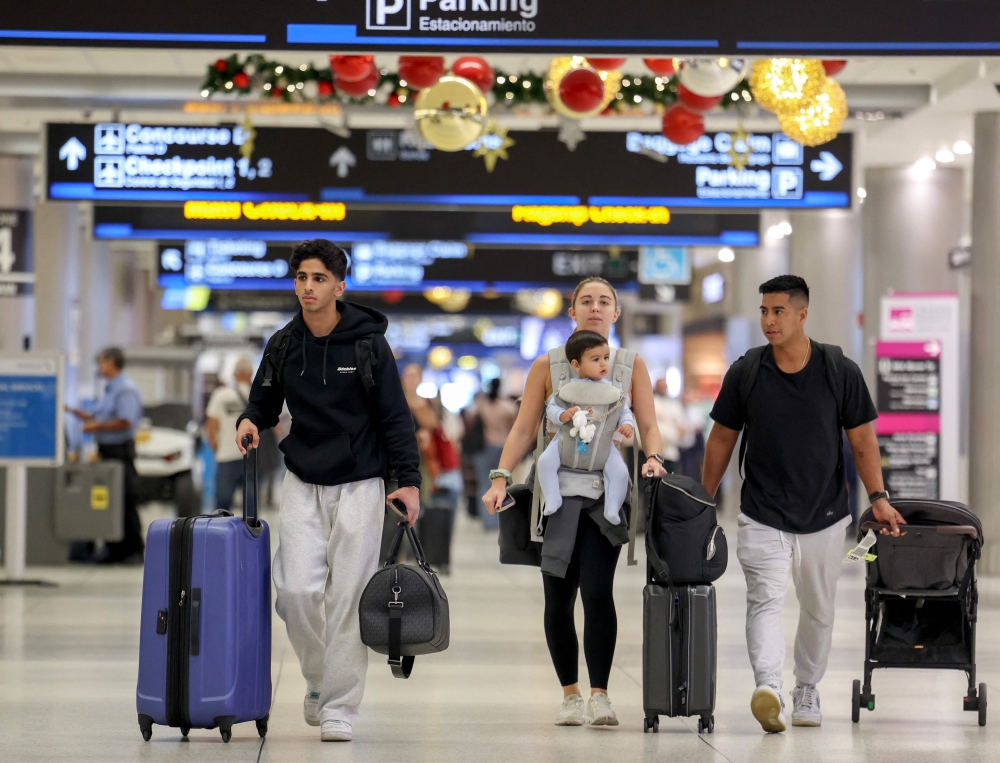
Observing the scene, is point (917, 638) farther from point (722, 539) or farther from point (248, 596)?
point (248, 596)

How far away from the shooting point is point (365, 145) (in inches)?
416

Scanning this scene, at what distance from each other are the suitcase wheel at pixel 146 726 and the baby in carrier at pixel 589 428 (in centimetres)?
160

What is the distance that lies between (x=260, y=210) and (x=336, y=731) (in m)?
6.51

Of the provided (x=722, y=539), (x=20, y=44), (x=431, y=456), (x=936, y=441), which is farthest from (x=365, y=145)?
(x=936, y=441)

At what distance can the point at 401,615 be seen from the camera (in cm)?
507

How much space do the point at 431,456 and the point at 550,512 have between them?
801cm

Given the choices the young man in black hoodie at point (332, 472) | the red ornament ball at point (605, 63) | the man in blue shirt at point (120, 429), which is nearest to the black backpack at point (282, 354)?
the young man in black hoodie at point (332, 472)

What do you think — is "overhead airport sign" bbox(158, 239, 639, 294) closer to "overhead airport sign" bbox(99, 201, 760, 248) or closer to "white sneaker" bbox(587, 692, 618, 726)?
"overhead airport sign" bbox(99, 201, 760, 248)

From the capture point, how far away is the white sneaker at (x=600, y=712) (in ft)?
18.1

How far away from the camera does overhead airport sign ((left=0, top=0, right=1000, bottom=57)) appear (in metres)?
5.54

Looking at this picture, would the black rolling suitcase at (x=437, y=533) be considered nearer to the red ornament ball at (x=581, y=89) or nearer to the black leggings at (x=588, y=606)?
the red ornament ball at (x=581, y=89)

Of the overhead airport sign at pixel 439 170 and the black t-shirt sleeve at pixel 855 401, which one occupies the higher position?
the overhead airport sign at pixel 439 170

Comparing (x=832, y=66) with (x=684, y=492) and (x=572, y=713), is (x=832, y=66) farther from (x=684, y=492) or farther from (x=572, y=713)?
(x=572, y=713)

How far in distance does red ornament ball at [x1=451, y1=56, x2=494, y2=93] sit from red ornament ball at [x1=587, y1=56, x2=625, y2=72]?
2.93ft
